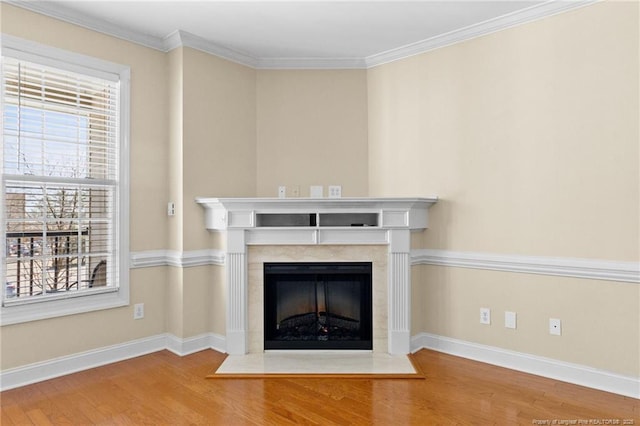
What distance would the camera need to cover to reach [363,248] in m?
3.43

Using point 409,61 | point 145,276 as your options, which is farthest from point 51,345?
point 409,61

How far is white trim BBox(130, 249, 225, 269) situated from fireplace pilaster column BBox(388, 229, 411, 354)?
1441 mm

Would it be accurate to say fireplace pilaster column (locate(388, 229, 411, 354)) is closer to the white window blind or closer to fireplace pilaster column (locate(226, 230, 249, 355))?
fireplace pilaster column (locate(226, 230, 249, 355))

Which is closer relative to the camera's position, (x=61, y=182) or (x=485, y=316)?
(x=61, y=182)

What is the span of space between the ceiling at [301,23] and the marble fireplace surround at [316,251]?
1.38 metres

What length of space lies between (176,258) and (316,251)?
3.89ft

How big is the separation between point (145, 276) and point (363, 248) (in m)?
1.85

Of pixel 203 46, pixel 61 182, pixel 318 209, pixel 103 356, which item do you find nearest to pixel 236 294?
pixel 318 209

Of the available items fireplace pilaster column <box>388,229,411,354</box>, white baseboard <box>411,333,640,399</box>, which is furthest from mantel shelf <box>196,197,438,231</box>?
white baseboard <box>411,333,640,399</box>

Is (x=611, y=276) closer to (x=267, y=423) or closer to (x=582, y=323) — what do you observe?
(x=582, y=323)

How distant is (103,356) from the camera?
10.7ft

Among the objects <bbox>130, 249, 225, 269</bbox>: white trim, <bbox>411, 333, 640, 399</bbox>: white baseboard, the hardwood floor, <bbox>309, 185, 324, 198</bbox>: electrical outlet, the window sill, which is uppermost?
<bbox>309, 185, 324, 198</bbox>: electrical outlet

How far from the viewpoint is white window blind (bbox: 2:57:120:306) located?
2846 mm

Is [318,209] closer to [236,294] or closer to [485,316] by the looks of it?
[236,294]
